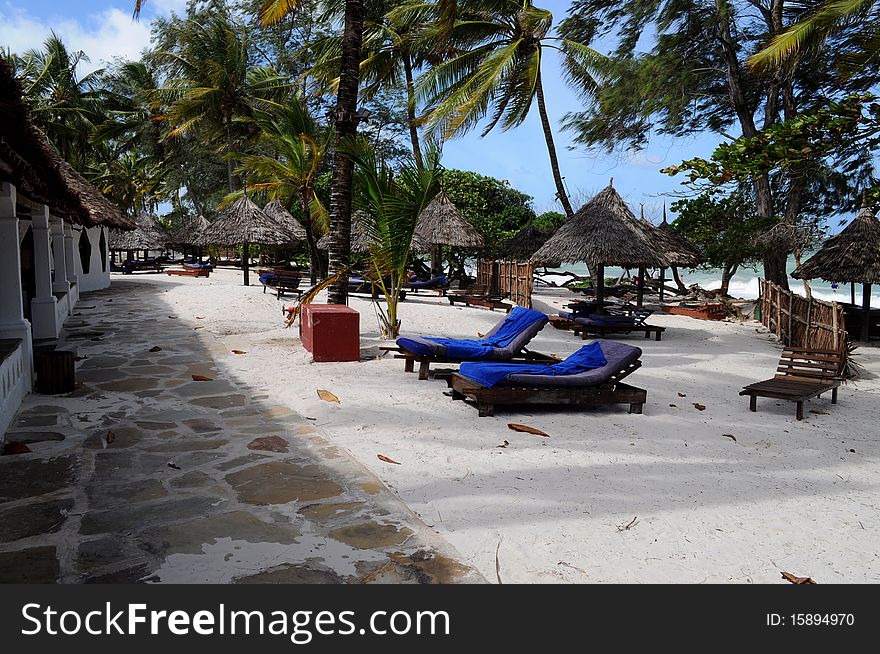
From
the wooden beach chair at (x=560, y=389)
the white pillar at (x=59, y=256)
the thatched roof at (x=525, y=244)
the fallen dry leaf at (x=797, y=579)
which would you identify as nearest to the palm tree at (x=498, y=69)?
the thatched roof at (x=525, y=244)

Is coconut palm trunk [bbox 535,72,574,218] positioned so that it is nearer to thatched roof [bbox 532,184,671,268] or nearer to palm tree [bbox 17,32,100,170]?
thatched roof [bbox 532,184,671,268]

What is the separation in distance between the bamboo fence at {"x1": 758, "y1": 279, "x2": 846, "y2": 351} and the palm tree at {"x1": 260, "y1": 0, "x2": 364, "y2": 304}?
6.90 m

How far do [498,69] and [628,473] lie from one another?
1528cm

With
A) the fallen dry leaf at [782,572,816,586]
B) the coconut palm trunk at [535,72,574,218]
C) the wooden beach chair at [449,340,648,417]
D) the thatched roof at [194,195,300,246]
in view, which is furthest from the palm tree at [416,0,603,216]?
the fallen dry leaf at [782,572,816,586]

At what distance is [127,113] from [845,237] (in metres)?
32.4

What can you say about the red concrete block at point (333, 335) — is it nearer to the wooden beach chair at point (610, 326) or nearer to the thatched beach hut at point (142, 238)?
the wooden beach chair at point (610, 326)

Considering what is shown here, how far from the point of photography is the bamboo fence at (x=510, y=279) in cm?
1797

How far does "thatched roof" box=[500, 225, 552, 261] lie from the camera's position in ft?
76.3

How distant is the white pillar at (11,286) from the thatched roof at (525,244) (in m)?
18.0

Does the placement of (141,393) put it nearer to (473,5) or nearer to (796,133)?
(796,133)

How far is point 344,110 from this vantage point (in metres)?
10.1

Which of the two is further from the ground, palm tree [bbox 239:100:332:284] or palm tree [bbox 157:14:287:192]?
palm tree [bbox 157:14:287:192]

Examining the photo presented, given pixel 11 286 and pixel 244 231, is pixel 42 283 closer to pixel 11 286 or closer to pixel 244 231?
pixel 11 286

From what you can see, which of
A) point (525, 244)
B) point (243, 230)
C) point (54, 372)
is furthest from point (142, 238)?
point (54, 372)
